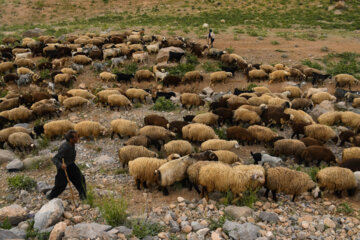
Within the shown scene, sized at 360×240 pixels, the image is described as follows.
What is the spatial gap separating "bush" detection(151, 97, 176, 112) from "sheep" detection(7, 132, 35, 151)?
15.4 ft

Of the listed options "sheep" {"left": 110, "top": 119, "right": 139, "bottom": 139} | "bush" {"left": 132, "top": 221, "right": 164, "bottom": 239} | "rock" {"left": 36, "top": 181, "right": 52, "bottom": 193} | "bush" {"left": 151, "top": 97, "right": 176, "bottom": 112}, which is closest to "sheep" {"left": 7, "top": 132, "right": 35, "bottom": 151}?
"sheep" {"left": 110, "top": 119, "right": 139, "bottom": 139}

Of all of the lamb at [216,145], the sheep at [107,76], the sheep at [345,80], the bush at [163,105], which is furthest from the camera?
the sheep at [107,76]

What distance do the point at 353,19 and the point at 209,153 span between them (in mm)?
28241

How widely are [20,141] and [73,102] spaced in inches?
121

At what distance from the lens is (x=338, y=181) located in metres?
6.05

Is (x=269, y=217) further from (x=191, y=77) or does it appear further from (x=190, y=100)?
(x=191, y=77)

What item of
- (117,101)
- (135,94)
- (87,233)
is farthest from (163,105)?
(87,233)

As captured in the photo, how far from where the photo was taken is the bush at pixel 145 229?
4242mm

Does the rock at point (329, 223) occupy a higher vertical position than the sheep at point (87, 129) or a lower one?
lower

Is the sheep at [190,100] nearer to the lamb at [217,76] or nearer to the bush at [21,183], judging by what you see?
the lamb at [217,76]

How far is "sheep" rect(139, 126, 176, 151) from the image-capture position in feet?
27.7

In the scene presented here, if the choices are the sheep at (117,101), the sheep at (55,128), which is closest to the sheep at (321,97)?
the sheep at (117,101)

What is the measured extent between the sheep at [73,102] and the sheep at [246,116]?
19.6 ft

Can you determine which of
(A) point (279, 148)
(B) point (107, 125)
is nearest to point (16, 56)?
(B) point (107, 125)
